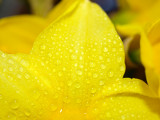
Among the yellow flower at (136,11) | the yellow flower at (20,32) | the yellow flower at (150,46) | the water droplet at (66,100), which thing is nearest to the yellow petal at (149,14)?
the yellow flower at (136,11)

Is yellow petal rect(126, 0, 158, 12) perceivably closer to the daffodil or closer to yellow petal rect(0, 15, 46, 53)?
yellow petal rect(0, 15, 46, 53)

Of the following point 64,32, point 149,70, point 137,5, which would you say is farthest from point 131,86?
point 137,5

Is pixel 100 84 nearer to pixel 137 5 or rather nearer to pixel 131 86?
pixel 131 86

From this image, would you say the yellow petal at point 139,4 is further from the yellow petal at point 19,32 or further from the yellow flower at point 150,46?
the yellow petal at point 19,32

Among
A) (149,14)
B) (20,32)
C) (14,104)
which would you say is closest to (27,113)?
(14,104)

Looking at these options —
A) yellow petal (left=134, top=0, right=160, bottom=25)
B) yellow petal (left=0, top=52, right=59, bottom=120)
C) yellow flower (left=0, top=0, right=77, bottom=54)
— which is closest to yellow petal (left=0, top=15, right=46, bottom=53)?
yellow flower (left=0, top=0, right=77, bottom=54)

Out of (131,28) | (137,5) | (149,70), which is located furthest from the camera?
(137,5)
